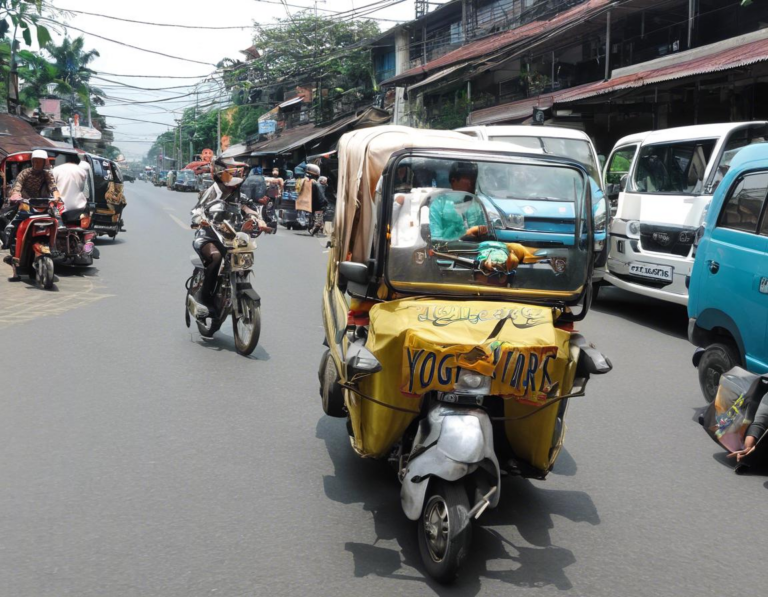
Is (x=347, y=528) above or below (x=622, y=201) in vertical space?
below

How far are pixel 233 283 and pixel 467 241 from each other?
13.2 ft

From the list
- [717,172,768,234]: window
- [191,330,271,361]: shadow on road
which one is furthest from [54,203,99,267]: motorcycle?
[717,172,768,234]: window

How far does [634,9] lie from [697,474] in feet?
57.7

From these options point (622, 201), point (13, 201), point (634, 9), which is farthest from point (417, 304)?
point (634, 9)

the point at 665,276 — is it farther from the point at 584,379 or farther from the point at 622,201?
the point at 584,379

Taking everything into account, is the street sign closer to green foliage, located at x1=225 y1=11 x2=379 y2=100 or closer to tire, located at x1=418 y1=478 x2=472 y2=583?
green foliage, located at x1=225 y1=11 x2=379 y2=100

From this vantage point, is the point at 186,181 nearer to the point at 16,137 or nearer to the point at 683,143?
the point at 16,137

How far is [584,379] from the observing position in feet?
13.7

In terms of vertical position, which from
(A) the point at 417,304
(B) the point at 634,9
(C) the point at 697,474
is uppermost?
(B) the point at 634,9

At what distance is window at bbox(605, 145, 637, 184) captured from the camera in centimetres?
1166

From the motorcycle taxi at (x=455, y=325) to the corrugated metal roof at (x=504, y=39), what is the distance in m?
17.6

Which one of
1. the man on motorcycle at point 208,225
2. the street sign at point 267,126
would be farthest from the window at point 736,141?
the street sign at point 267,126

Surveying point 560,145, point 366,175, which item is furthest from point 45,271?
point 366,175

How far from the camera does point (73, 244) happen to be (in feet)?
44.7
